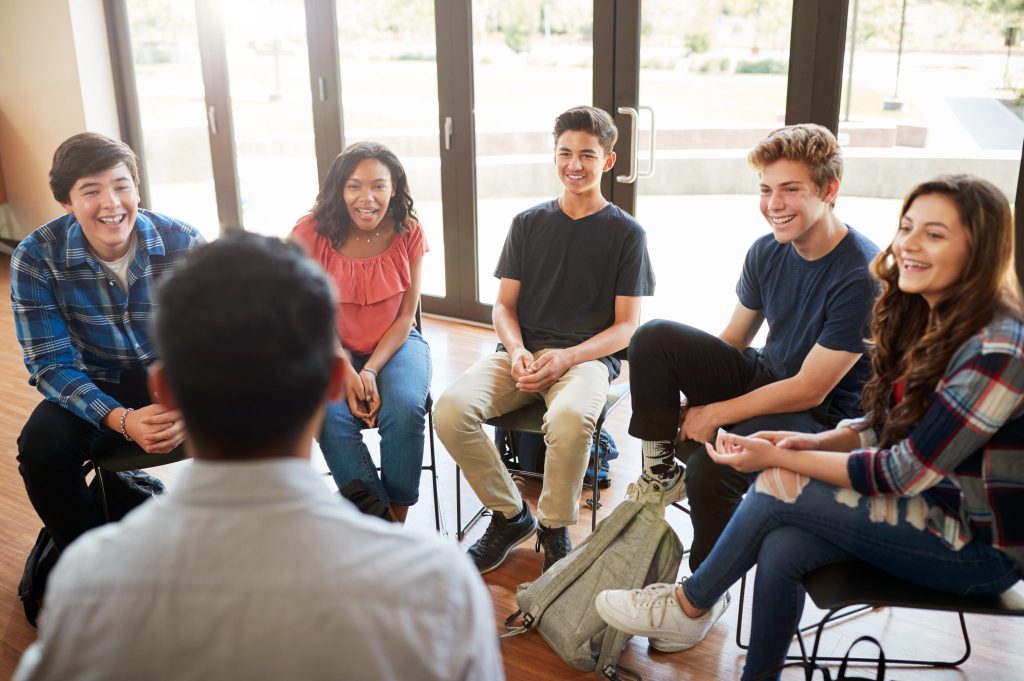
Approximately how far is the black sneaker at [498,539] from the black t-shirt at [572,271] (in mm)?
516

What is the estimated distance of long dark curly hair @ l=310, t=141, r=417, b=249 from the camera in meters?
2.72

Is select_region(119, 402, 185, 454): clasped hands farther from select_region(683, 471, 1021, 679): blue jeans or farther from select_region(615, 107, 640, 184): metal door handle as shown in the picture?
select_region(615, 107, 640, 184): metal door handle

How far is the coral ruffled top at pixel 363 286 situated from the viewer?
273 cm

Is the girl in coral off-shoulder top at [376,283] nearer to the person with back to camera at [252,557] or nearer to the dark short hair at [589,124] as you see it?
the dark short hair at [589,124]

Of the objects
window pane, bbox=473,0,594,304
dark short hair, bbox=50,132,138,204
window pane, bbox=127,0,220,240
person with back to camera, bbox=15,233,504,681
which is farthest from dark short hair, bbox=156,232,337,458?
window pane, bbox=127,0,220,240

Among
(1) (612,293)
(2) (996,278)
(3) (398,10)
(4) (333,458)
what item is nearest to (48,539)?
(4) (333,458)

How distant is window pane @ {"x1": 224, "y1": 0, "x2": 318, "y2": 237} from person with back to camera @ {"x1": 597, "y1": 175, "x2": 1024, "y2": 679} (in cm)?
Answer: 414

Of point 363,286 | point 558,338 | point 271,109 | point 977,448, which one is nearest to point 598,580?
point 558,338

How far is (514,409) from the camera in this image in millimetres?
2600

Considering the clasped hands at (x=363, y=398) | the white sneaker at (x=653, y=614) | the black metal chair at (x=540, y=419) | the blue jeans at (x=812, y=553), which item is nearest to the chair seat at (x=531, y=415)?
the black metal chair at (x=540, y=419)

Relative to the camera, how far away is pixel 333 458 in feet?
8.07

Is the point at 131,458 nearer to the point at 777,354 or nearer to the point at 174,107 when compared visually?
the point at 777,354

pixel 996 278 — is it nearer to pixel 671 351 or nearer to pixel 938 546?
pixel 938 546

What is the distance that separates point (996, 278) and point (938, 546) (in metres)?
0.51
